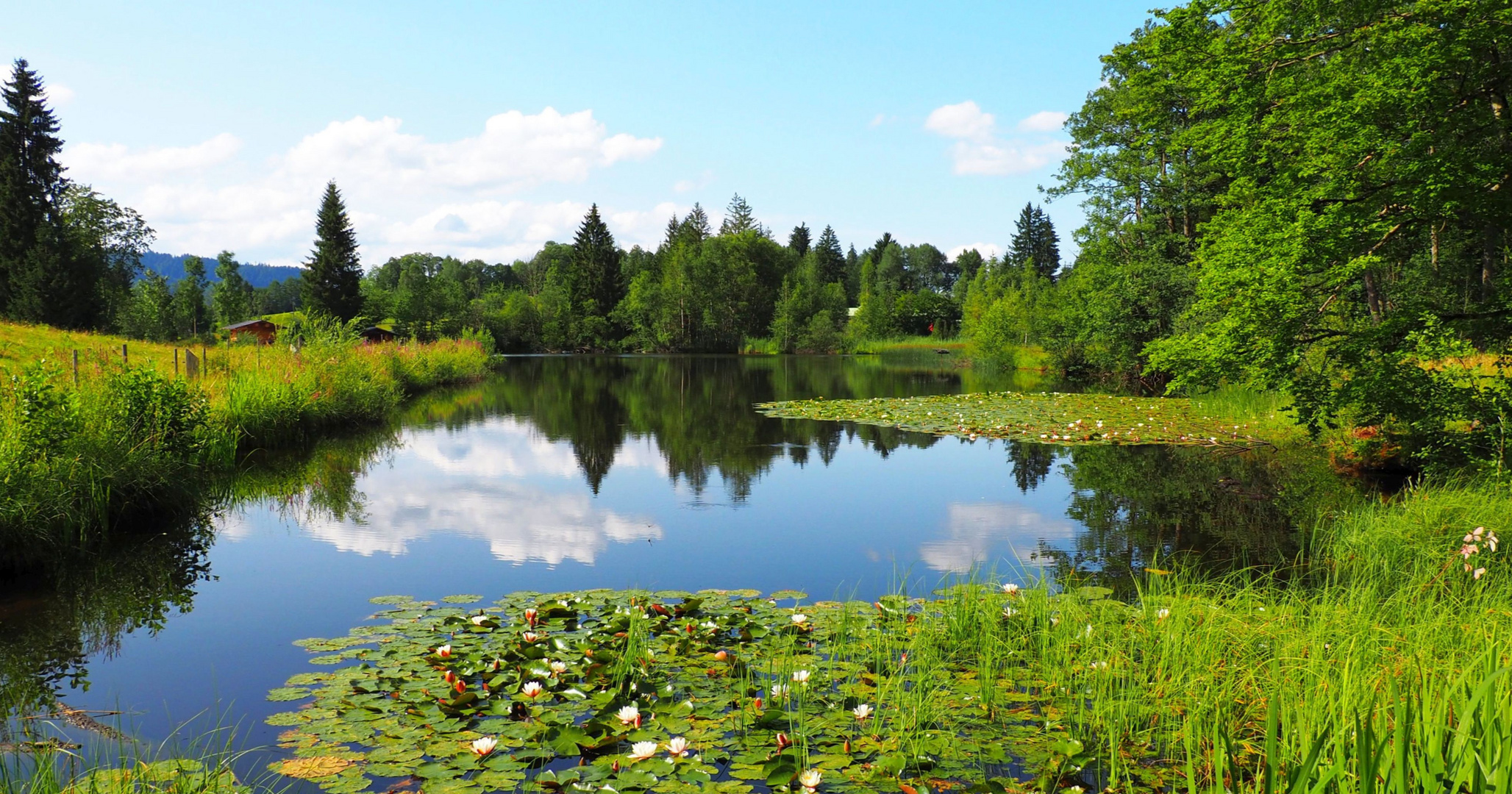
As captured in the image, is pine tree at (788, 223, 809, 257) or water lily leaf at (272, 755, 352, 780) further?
pine tree at (788, 223, 809, 257)

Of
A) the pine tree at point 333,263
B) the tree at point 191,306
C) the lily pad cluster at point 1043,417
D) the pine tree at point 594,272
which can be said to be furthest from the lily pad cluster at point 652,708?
the pine tree at point 594,272

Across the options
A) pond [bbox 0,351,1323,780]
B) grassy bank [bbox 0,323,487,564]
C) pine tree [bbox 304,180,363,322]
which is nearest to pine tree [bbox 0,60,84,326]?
pine tree [bbox 304,180,363,322]

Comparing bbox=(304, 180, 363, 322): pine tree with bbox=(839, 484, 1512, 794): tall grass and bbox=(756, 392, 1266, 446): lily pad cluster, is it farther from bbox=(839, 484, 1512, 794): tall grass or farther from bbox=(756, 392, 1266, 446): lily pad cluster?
bbox=(839, 484, 1512, 794): tall grass

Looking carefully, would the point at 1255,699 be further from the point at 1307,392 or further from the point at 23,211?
the point at 23,211

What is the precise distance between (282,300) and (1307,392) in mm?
136641

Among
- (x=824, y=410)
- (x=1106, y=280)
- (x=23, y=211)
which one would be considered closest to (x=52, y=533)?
(x=824, y=410)

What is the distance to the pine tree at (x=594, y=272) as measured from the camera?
72.9 metres

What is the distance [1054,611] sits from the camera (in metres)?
5.62

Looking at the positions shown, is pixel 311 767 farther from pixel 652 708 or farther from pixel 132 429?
pixel 132 429

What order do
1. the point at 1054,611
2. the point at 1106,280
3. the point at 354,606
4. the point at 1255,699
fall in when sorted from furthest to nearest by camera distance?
the point at 1106,280, the point at 354,606, the point at 1054,611, the point at 1255,699

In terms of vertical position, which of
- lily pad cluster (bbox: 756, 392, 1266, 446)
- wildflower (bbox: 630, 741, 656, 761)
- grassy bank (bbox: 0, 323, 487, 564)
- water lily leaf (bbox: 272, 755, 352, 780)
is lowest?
water lily leaf (bbox: 272, 755, 352, 780)

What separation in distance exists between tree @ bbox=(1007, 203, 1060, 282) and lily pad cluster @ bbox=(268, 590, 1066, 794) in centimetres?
9668

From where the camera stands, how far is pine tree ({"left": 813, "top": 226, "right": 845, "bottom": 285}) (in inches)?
3391

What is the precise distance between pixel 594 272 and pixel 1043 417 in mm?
58554
